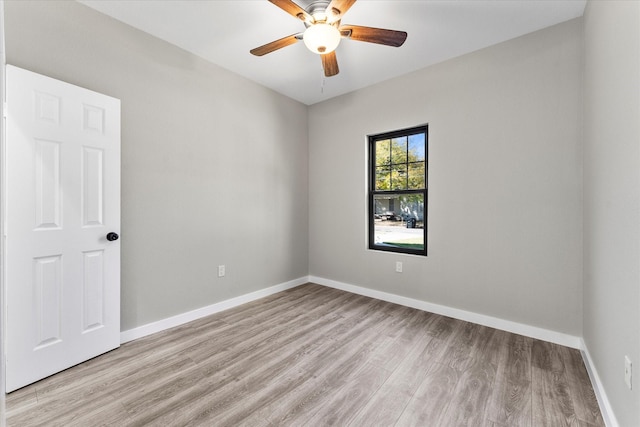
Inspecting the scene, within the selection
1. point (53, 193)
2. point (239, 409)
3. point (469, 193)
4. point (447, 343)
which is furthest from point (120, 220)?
point (469, 193)

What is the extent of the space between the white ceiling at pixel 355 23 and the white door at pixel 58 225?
841 mm

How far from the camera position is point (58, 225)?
2.04 m

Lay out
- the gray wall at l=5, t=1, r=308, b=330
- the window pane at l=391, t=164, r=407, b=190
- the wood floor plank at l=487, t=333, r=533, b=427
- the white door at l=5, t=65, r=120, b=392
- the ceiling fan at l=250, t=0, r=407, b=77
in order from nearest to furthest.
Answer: the wood floor plank at l=487, t=333, r=533, b=427, the white door at l=5, t=65, r=120, b=392, the ceiling fan at l=250, t=0, r=407, b=77, the gray wall at l=5, t=1, r=308, b=330, the window pane at l=391, t=164, r=407, b=190

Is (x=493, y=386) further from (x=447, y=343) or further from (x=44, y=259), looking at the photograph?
(x=44, y=259)

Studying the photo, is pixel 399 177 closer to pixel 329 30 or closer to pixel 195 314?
pixel 329 30

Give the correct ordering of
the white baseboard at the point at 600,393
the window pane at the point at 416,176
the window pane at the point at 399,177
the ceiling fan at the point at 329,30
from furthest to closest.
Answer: the window pane at the point at 399,177 → the window pane at the point at 416,176 → the ceiling fan at the point at 329,30 → the white baseboard at the point at 600,393

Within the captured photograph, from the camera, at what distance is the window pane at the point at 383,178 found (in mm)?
3621

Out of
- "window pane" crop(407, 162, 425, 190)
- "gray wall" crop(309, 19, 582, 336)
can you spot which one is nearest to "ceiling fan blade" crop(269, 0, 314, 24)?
"gray wall" crop(309, 19, 582, 336)

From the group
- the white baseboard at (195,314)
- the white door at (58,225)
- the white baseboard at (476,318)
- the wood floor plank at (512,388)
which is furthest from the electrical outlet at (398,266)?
the white door at (58,225)

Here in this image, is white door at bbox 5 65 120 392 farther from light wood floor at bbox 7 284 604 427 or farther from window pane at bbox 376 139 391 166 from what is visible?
window pane at bbox 376 139 391 166

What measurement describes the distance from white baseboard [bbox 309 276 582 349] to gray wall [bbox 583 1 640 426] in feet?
0.76

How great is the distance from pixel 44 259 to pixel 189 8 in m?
2.10

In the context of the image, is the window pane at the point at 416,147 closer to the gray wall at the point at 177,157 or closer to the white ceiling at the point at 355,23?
the white ceiling at the point at 355,23

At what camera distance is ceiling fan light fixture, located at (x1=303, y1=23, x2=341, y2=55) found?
2072mm
